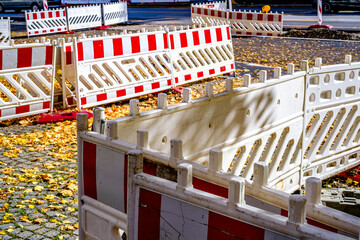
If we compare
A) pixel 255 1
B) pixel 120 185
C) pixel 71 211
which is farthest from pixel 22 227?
pixel 255 1

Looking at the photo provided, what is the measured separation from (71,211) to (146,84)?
577 cm

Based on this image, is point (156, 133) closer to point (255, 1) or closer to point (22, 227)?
point (22, 227)

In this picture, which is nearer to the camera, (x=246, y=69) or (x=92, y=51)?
(x=92, y=51)

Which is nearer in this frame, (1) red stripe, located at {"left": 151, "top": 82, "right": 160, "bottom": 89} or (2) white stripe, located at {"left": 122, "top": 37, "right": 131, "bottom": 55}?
(2) white stripe, located at {"left": 122, "top": 37, "right": 131, "bottom": 55}

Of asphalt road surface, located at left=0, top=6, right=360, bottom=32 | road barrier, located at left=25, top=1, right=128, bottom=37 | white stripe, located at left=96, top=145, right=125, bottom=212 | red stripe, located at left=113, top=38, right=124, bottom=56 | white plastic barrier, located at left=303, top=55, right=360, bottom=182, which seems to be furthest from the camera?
asphalt road surface, located at left=0, top=6, right=360, bottom=32

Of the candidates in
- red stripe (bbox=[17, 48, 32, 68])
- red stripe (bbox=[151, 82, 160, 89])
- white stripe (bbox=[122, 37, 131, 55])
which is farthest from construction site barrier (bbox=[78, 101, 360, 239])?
red stripe (bbox=[151, 82, 160, 89])

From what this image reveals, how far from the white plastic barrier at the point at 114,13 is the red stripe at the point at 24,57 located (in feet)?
58.2

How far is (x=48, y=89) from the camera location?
10070 mm

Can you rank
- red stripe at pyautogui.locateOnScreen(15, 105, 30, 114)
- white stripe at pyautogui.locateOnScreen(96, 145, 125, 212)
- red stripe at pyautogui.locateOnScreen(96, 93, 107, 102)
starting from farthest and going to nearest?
red stripe at pyautogui.locateOnScreen(96, 93, 107, 102)
red stripe at pyautogui.locateOnScreen(15, 105, 30, 114)
white stripe at pyautogui.locateOnScreen(96, 145, 125, 212)

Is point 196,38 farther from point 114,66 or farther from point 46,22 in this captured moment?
point 46,22

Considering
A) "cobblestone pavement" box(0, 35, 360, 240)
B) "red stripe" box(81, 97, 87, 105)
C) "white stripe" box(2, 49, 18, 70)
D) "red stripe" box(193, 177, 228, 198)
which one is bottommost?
"cobblestone pavement" box(0, 35, 360, 240)

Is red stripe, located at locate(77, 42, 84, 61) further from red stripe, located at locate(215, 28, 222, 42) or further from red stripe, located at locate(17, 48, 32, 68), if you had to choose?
red stripe, located at locate(215, 28, 222, 42)

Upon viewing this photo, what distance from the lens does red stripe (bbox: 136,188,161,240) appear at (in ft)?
10.4

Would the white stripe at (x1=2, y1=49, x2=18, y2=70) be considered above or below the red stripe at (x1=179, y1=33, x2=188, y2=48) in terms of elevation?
below
